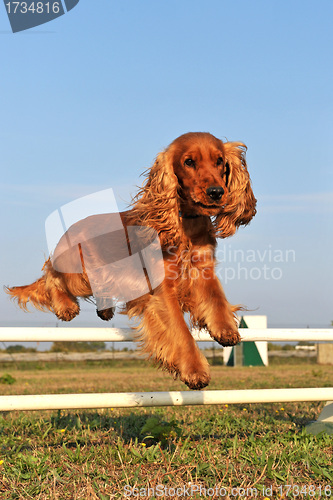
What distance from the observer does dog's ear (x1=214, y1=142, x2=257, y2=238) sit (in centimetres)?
350

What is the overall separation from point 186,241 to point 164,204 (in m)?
0.27

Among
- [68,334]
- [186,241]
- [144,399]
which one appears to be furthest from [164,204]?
[144,399]

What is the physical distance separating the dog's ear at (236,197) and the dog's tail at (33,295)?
1.63m

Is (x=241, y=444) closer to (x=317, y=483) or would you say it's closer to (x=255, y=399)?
(x=255, y=399)

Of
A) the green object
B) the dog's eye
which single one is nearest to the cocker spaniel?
the dog's eye

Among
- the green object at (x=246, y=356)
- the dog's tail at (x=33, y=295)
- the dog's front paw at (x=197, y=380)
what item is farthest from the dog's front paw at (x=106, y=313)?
the green object at (x=246, y=356)

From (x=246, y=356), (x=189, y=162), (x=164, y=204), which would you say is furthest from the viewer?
(x=246, y=356)

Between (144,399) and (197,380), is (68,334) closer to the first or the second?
(144,399)

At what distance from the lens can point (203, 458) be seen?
128 inches

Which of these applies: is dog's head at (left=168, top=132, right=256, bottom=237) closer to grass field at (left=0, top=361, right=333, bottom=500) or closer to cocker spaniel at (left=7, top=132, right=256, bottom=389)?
cocker spaniel at (left=7, top=132, right=256, bottom=389)

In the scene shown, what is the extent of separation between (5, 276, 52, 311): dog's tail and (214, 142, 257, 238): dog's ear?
64.3 inches

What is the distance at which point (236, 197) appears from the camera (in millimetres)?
3537

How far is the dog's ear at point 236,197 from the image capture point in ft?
11.5

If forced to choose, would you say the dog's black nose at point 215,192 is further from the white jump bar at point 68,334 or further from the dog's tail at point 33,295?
the dog's tail at point 33,295
